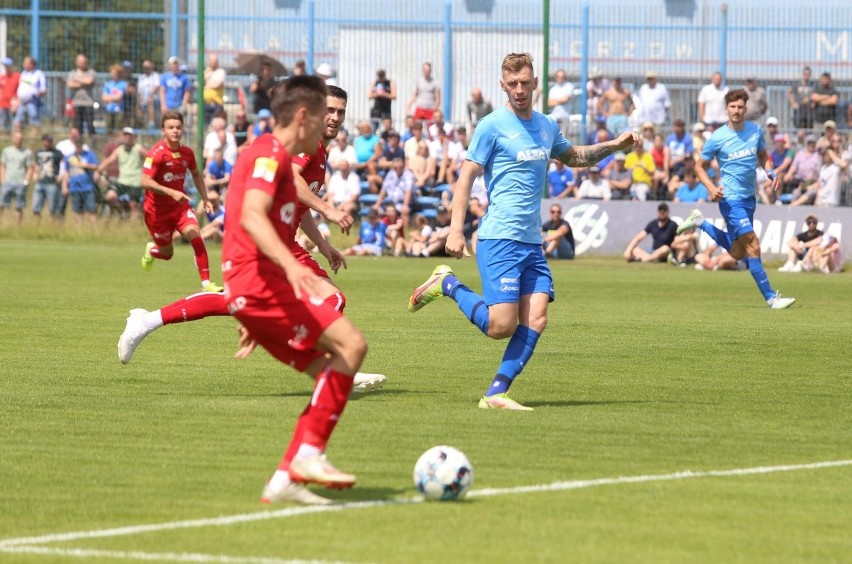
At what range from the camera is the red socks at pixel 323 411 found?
7031 millimetres

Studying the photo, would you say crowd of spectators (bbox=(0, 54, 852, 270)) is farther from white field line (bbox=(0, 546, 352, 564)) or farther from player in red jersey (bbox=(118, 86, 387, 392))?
white field line (bbox=(0, 546, 352, 564))

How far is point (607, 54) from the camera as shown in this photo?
118 feet

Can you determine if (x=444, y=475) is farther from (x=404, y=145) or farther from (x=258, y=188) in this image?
(x=404, y=145)

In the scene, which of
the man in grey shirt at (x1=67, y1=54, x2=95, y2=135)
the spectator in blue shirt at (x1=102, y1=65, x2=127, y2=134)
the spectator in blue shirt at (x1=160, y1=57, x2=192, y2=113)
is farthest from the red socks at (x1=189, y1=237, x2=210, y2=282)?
the man in grey shirt at (x1=67, y1=54, x2=95, y2=135)

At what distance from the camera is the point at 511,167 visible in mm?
10547

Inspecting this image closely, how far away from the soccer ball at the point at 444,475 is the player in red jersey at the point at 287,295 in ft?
1.22

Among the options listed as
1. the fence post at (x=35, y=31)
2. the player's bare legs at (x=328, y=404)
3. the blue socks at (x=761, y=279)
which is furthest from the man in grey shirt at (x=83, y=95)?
the player's bare legs at (x=328, y=404)

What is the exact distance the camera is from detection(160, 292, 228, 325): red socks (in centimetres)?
1091

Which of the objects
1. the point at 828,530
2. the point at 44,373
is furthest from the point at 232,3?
the point at 828,530

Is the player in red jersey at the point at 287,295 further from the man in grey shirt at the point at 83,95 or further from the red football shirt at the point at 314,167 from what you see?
the man in grey shirt at the point at 83,95

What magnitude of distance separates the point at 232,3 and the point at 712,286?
1833 centimetres

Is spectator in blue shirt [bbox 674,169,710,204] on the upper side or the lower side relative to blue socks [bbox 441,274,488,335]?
upper

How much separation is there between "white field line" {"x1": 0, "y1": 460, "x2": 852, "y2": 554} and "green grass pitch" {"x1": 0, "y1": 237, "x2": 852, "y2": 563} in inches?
1.1

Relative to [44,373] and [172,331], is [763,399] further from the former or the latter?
[172,331]
